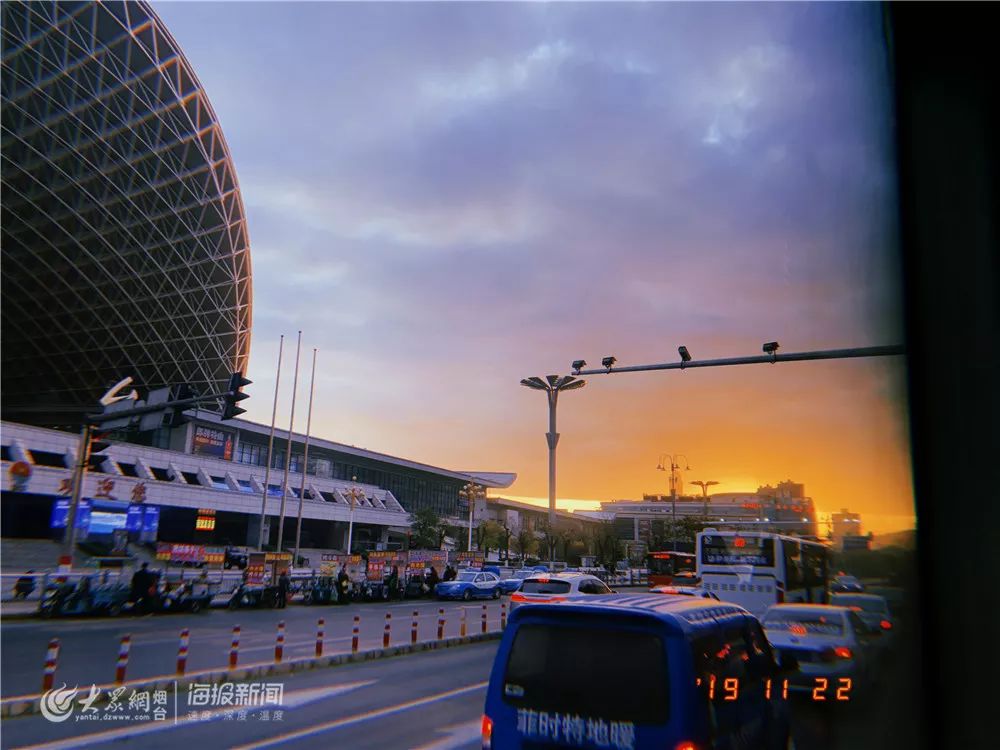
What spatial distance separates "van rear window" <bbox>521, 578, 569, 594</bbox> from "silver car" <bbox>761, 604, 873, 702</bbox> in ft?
23.1

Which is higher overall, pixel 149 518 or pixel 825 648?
pixel 149 518

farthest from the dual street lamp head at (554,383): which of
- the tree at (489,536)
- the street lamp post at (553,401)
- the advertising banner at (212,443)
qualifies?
the tree at (489,536)

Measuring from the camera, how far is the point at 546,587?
55.4 ft

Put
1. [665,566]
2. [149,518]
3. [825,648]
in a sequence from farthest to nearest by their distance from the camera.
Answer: [149,518] → [665,566] → [825,648]

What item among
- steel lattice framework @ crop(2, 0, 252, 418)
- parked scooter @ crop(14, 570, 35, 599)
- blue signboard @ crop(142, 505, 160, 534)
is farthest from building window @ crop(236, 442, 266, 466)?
parked scooter @ crop(14, 570, 35, 599)

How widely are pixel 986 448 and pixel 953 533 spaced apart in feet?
3.04

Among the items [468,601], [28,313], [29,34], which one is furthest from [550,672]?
[28,313]

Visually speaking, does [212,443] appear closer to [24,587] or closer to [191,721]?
[24,587]

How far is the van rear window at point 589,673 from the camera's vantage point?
3.99 meters

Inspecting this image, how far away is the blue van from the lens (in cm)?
393

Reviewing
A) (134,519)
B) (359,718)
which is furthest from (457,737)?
(134,519)

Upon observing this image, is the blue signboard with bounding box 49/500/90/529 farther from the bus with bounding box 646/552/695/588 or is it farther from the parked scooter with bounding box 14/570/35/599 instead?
the bus with bounding box 646/552/695/588

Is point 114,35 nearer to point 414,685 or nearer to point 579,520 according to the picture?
point 414,685

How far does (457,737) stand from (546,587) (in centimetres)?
891
